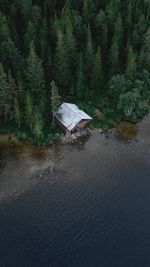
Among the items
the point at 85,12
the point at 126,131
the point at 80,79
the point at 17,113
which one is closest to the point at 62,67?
the point at 80,79

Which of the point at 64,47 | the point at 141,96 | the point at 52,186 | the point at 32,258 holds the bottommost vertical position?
the point at 32,258

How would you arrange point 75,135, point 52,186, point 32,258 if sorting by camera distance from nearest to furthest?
point 32,258 → point 52,186 → point 75,135

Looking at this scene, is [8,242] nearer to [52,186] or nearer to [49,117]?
[52,186]

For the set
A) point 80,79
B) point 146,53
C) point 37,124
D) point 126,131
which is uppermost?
point 146,53

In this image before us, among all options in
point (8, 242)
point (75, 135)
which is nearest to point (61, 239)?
point (8, 242)

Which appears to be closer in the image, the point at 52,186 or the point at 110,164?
the point at 52,186

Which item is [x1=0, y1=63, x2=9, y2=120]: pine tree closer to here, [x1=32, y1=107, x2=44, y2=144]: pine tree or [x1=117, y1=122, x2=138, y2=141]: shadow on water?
[x1=32, y1=107, x2=44, y2=144]: pine tree

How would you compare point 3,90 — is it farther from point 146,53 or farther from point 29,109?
point 146,53
